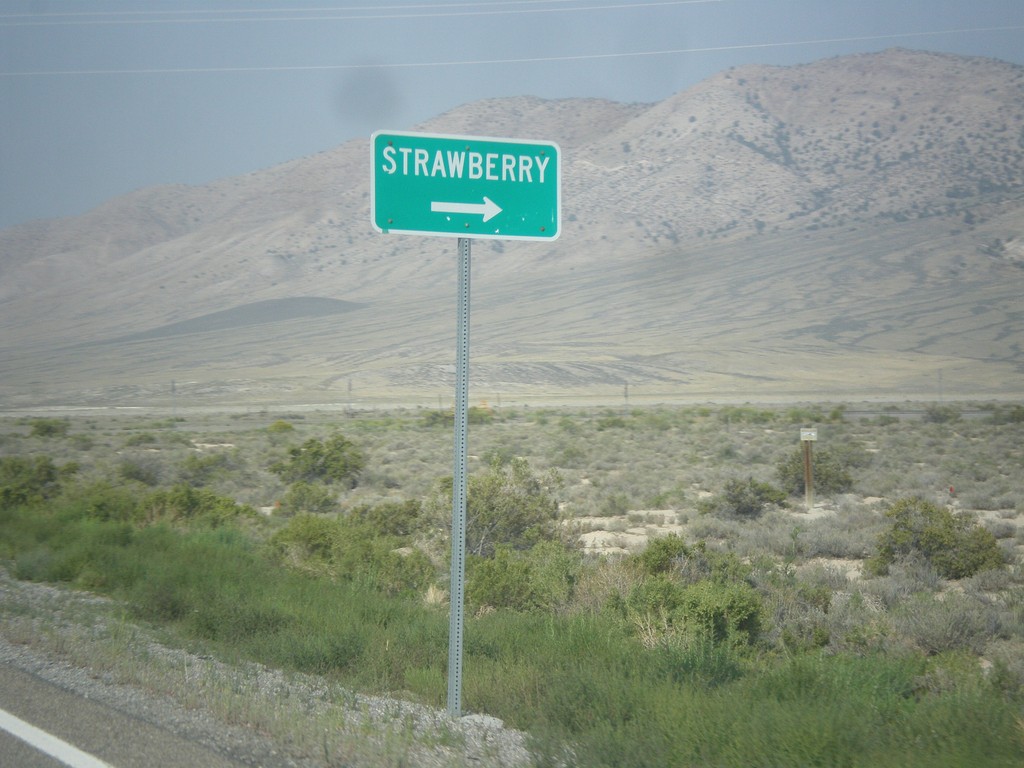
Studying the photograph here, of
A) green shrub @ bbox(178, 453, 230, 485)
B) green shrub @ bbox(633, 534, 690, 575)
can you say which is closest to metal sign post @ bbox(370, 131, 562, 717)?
green shrub @ bbox(633, 534, 690, 575)

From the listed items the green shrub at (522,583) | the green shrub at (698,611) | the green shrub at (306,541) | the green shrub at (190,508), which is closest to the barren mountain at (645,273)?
the green shrub at (190,508)

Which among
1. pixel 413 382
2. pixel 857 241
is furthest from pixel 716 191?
pixel 413 382

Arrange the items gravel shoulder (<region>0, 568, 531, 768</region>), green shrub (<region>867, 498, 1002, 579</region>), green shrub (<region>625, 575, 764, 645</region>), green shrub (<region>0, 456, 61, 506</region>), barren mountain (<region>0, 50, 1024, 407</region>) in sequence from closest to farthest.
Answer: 1. gravel shoulder (<region>0, 568, 531, 768</region>)
2. green shrub (<region>625, 575, 764, 645</region>)
3. green shrub (<region>867, 498, 1002, 579</region>)
4. green shrub (<region>0, 456, 61, 506</region>)
5. barren mountain (<region>0, 50, 1024, 407</region>)

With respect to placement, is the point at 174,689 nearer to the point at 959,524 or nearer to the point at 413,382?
the point at 959,524

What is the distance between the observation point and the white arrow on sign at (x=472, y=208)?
6.14 metres

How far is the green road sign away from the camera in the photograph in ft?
19.9

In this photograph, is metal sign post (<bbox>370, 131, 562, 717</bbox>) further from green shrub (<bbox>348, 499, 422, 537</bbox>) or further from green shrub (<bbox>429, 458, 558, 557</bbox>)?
green shrub (<bbox>348, 499, 422, 537</bbox>)

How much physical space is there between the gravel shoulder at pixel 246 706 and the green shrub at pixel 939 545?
29.2 feet

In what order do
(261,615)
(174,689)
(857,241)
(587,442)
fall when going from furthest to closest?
(857,241)
(587,442)
(261,615)
(174,689)

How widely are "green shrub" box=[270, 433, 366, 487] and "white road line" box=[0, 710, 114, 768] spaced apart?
2077cm

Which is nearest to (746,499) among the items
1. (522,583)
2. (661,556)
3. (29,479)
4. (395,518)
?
(395,518)

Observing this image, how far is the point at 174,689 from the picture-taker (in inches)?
262

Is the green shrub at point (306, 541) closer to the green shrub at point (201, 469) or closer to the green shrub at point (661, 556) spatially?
the green shrub at point (661, 556)

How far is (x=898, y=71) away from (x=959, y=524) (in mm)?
165542
